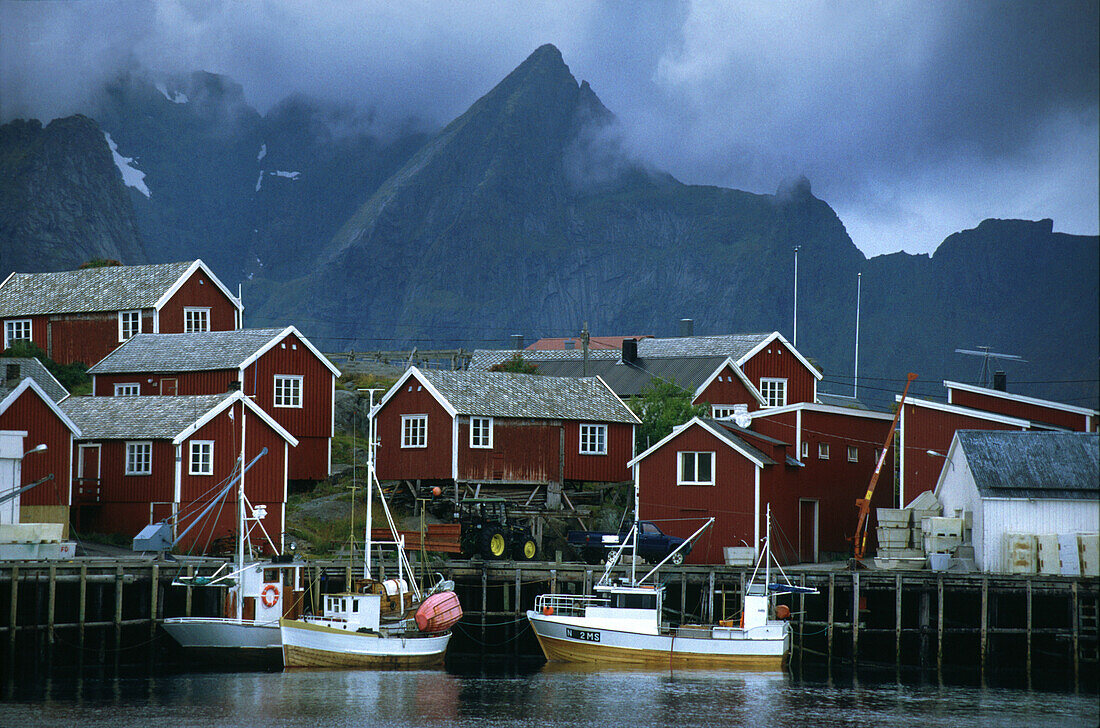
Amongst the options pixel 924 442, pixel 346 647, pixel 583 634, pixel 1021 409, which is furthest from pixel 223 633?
pixel 1021 409

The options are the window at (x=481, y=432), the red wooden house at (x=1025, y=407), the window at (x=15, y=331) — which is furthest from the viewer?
the window at (x=15, y=331)

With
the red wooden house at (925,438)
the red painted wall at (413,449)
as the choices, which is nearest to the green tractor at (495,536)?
the red painted wall at (413,449)

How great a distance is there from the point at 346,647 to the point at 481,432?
14846 millimetres

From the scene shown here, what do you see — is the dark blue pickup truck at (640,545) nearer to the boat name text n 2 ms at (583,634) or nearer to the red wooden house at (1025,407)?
the boat name text n 2 ms at (583,634)

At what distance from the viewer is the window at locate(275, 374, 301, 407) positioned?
184 ft

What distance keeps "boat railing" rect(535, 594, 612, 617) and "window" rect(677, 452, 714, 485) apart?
8.02 meters

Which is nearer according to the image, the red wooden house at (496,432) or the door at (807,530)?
the door at (807,530)

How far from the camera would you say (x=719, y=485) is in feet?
163

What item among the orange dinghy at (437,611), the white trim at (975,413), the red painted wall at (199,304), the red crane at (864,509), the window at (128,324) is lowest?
the orange dinghy at (437,611)

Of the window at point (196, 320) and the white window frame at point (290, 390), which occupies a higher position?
the window at point (196, 320)

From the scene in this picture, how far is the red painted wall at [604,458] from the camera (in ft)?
182

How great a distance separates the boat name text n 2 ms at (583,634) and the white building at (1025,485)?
13305 mm

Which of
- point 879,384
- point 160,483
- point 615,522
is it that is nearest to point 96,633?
point 160,483

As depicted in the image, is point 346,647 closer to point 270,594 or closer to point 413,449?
point 270,594
